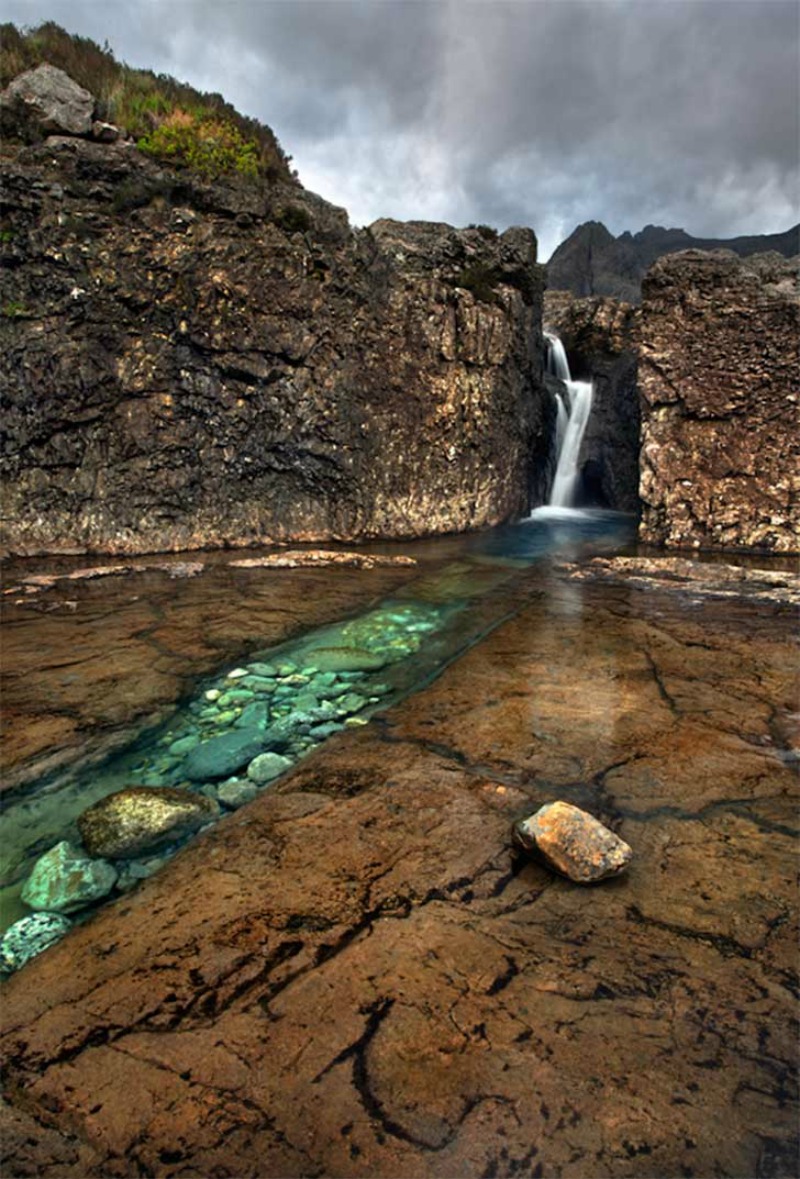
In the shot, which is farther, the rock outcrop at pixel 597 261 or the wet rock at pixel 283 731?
the rock outcrop at pixel 597 261

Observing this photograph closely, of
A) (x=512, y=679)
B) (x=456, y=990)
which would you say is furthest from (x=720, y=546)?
(x=456, y=990)

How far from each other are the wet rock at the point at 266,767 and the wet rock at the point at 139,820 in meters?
0.32

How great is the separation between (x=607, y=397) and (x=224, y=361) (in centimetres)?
1432

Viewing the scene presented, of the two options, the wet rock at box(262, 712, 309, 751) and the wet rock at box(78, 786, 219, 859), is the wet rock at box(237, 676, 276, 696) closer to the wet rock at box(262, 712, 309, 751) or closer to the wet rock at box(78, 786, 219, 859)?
the wet rock at box(262, 712, 309, 751)

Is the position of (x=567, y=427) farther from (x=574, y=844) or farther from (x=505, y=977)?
(x=505, y=977)

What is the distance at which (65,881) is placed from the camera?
2381 millimetres

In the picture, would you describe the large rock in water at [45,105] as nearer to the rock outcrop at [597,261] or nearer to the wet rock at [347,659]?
the wet rock at [347,659]

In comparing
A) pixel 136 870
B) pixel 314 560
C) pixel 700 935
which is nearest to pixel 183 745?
pixel 136 870

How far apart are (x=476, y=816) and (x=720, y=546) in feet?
33.8

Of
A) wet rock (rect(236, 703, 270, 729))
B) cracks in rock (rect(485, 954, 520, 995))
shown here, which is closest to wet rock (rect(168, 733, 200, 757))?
wet rock (rect(236, 703, 270, 729))

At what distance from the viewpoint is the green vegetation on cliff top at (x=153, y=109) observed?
10.2 metres

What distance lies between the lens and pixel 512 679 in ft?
13.7

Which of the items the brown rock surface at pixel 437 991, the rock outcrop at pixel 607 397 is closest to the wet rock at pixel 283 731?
the brown rock surface at pixel 437 991

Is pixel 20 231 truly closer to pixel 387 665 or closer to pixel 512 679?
pixel 387 665
